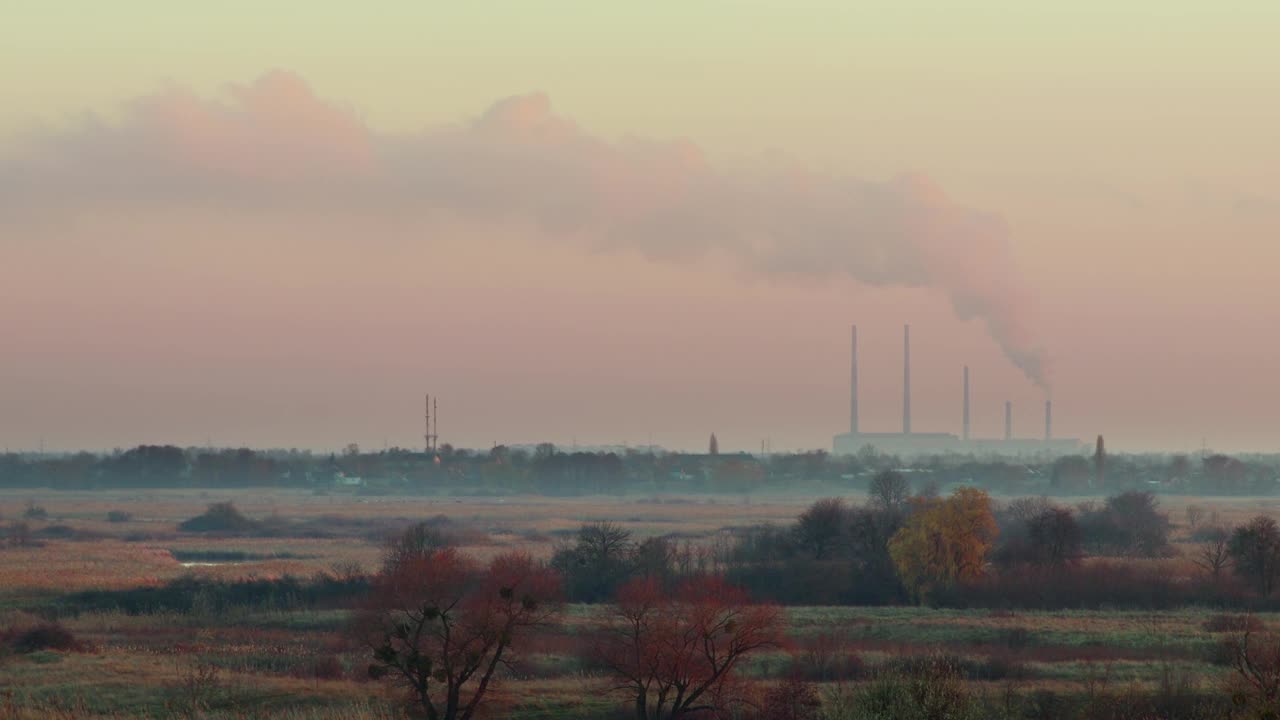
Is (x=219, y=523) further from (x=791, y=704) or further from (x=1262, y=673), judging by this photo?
(x=1262, y=673)

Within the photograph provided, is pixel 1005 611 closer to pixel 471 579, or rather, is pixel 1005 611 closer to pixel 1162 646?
pixel 1162 646

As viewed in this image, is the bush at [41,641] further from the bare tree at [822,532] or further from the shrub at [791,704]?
the bare tree at [822,532]

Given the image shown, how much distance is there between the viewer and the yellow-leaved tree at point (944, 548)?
78.6 meters

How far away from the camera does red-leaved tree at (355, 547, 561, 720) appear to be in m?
38.4

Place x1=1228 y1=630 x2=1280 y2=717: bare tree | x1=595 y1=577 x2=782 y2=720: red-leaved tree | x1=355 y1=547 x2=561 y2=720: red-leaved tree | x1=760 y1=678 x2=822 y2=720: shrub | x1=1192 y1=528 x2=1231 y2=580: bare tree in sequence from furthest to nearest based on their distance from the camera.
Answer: x1=1192 y1=528 x2=1231 y2=580: bare tree, x1=595 y1=577 x2=782 y2=720: red-leaved tree, x1=760 y1=678 x2=822 y2=720: shrub, x1=355 y1=547 x2=561 y2=720: red-leaved tree, x1=1228 y1=630 x2=1280 y2=717: bare tree

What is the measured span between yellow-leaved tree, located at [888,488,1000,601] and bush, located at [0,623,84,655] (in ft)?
136

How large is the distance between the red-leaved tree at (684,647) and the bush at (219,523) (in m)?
97.4

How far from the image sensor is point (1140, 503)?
131m

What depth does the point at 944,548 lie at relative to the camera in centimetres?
7881

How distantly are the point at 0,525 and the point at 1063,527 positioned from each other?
299 ft

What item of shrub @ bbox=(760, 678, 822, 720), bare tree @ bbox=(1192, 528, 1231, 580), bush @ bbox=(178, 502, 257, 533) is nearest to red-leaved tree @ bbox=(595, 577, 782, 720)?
Result: shrub @ bbox=(760, 678, 822, 720)

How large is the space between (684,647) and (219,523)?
10493cm

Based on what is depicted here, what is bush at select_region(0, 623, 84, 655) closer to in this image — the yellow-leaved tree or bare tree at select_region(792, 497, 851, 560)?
the yellow-leaved tree

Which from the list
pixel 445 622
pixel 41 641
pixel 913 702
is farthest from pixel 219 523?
pixel 913 702
